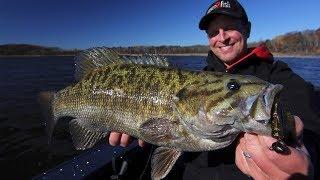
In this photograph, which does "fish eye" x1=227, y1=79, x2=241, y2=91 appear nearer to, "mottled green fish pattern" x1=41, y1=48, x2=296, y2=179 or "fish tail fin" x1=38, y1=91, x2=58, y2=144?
"mottled green fish pattern" x1=41, y1=48, x2=296, y2=179

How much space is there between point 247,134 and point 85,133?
6.42 feet

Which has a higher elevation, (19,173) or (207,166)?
(207,166)

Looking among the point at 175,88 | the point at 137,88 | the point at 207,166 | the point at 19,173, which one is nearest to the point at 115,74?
the point at 137,88

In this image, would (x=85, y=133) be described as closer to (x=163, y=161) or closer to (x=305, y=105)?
(x=163, y=161)

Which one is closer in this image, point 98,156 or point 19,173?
point 98,156

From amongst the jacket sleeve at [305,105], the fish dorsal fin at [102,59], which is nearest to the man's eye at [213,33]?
the jacket sleeve at [305,105]

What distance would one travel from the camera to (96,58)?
382 centimetres

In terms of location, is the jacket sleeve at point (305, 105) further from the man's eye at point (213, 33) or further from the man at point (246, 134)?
the man's eye at point (213, 33)

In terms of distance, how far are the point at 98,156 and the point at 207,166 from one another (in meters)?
2.18

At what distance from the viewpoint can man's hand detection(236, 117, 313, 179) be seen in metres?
2.21

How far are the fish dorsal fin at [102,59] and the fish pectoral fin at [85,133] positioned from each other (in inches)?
21.0

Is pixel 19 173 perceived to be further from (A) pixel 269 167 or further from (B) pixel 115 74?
(A) pixel 269 167

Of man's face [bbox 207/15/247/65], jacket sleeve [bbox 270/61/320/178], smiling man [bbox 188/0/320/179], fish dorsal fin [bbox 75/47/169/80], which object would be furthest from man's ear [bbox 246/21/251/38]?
fish dorsal fin [bbox 75/47/169/80]

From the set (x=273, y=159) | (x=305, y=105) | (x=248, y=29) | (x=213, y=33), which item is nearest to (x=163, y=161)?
(x=273, y=159)
